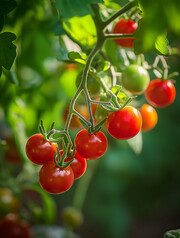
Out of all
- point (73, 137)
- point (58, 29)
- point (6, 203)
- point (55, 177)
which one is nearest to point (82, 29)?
point (58, 29)

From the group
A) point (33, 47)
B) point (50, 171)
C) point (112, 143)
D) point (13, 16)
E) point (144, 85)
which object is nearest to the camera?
point (50, 171)

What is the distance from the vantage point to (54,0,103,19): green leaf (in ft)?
1.45

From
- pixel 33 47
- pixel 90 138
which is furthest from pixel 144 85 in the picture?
pixel 33 47

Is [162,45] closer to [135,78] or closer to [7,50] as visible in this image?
[135,78]

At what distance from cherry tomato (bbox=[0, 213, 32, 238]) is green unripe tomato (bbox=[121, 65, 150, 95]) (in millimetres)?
534

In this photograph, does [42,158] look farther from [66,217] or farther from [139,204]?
[139,204]

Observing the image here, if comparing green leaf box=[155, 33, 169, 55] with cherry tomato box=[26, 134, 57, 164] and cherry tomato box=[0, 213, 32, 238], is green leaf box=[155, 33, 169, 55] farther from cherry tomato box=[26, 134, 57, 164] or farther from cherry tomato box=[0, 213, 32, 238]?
cherry tomato box=[0, 213, 32, 238]

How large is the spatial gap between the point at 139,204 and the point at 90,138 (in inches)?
64.3

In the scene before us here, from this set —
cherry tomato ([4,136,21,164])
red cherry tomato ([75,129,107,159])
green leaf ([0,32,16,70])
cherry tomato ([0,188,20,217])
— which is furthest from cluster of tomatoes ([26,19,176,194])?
cherry tomato ([4,136,21,164])

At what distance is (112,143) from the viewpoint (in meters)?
1.74

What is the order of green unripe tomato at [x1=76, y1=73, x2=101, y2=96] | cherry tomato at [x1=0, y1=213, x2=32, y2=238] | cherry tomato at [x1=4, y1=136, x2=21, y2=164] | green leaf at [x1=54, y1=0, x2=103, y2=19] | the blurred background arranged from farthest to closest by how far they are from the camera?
1. cherry tomato at [x1=4, y1=136, x2=21, y2=164]
2. cherry tomato at [x1=0, y1=213, x2=32, y2=238]
3. the blurred background
4. green unripe tomato at [x1=76, y1=73, x2=101, y2=96]
5. green leaf at [x1=54, y1=0, x2=103, y2=19]

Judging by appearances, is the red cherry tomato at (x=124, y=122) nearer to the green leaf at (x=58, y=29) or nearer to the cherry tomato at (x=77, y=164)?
the cherry tomato at (x=77, y=164)

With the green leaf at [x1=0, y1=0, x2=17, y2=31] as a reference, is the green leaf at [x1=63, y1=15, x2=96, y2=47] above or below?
below

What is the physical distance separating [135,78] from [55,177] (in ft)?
0.78
